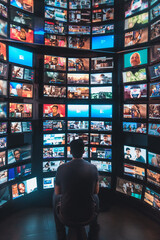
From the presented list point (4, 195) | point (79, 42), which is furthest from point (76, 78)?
point (4, 195)

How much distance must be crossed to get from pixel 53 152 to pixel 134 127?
5.09 feet

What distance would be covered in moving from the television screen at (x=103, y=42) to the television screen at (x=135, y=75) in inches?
26.2

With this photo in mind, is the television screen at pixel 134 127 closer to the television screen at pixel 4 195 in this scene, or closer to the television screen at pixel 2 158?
the television screen at pixel 2 158

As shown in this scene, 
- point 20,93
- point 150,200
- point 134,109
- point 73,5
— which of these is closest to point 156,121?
point 134,109

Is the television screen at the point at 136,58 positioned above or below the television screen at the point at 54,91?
above

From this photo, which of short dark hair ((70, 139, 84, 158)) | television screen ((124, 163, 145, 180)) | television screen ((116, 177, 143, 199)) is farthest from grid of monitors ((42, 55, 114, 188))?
short dark hair ((70, 139, 84, 158))

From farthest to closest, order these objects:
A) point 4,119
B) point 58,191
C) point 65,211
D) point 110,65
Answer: point 110,65
point 4,119
point 58,191
point 65,211

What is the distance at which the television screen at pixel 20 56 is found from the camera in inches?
114

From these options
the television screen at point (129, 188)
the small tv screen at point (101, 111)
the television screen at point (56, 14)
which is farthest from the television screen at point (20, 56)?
the television screen at point (129, 188)

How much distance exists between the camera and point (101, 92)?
335cm

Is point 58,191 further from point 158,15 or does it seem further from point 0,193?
point 158,15

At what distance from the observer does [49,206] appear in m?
3.16

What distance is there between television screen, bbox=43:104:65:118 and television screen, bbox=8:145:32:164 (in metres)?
0.69

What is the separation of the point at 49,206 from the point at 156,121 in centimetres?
235
